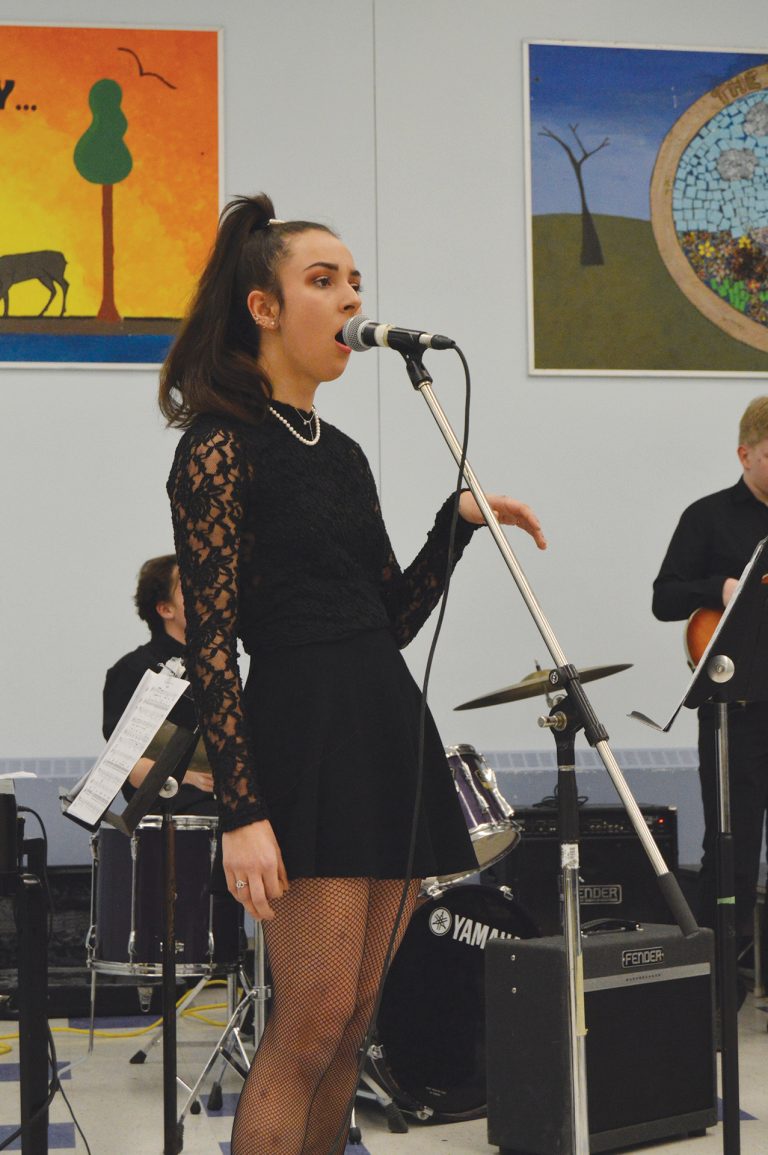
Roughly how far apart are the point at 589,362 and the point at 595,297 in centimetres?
24

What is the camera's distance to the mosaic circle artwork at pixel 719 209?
5.17 m

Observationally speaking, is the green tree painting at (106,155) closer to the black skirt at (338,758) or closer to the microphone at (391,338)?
the microphone at (391,338)

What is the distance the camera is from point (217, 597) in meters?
1.64

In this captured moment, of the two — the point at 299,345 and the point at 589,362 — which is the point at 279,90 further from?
the point at 299,345

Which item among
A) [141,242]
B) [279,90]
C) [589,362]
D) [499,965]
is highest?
[279,90]

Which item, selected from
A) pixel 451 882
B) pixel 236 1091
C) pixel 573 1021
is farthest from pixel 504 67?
pixel 573 1021

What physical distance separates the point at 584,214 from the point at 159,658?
233cm

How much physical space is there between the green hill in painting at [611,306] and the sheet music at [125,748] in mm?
2721

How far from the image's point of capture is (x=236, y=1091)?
3.53 meters

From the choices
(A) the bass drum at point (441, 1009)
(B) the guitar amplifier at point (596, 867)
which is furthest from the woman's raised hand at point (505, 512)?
(B) the guitar amplifier at point (596, 867)

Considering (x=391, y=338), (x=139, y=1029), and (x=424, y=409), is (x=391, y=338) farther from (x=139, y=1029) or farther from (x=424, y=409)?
(x=424, y=409)

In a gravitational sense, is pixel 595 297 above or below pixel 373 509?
above

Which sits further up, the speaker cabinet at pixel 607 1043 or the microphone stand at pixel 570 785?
the microphone stand at pixel 570 785

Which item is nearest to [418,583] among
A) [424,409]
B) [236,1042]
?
[236,1042]
